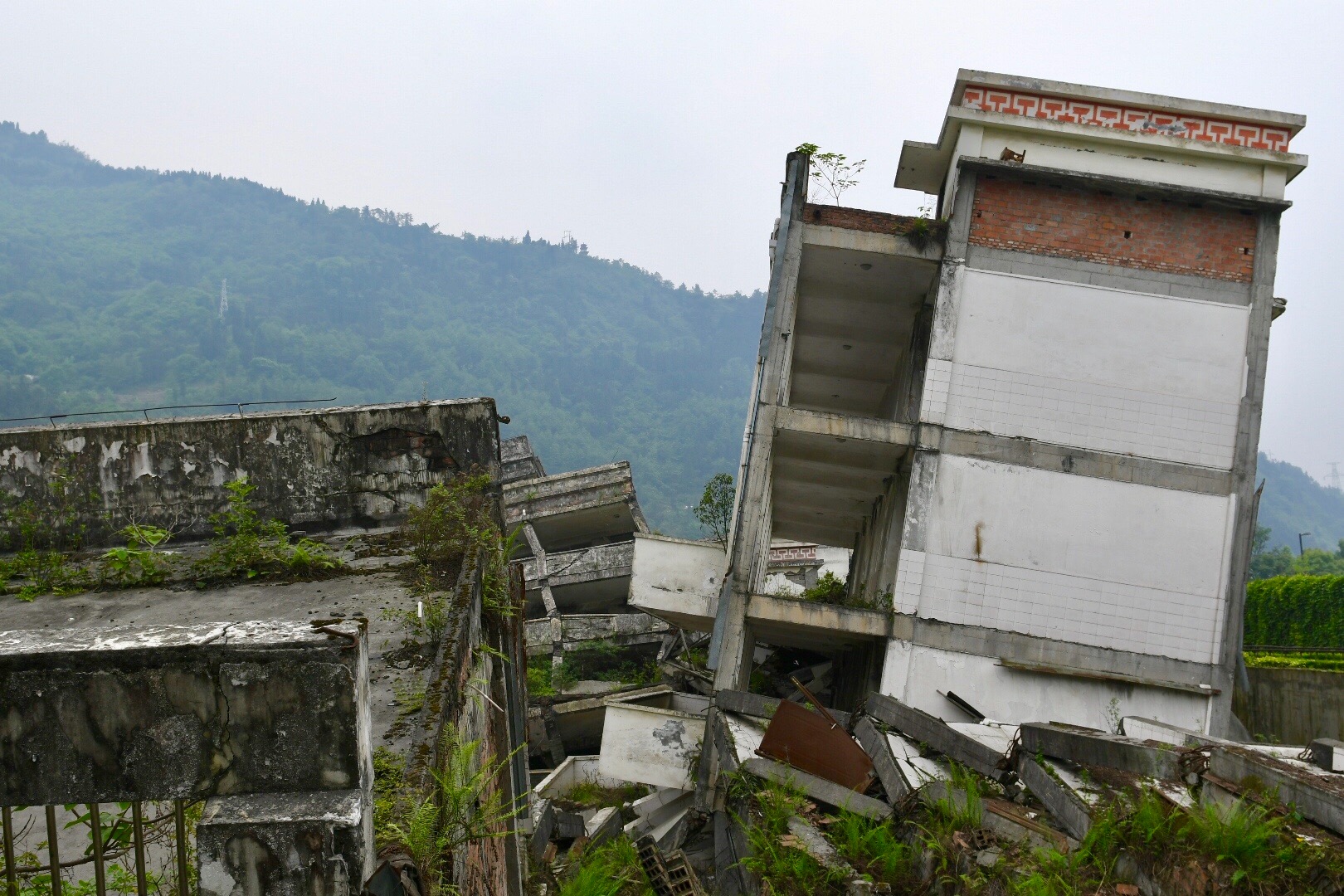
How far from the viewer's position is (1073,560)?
45.3ft

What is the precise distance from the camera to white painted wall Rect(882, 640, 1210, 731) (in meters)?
13.4

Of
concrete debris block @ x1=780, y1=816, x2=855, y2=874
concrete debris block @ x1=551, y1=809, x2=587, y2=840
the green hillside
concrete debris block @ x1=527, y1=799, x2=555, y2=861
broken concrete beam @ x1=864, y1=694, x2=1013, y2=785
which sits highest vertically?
broken concrete beam @ x1=864, y1=694, x2=1013, y2=785

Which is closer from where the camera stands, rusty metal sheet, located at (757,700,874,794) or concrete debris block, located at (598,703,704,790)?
rusty metal sheet, located at (757,700,874,794)

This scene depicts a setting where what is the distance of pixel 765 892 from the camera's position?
8641mm

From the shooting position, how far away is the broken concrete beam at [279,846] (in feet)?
9.81

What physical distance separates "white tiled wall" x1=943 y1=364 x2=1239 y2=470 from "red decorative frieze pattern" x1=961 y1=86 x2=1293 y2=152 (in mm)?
3648

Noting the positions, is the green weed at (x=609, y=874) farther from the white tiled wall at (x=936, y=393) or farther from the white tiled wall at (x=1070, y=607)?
the white tiled wall at (x=936, y=393)

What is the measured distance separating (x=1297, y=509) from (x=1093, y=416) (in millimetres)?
156189

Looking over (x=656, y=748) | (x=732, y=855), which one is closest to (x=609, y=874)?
(x=732, y=855)

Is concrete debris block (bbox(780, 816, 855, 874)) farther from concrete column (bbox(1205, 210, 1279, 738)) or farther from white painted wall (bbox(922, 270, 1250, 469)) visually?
concrete column (bbox(1205, 210, 1279, 738))

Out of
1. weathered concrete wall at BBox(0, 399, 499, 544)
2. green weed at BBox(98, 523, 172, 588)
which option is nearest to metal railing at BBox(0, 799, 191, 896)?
green weed at BBox(98, 523, 172, 588)

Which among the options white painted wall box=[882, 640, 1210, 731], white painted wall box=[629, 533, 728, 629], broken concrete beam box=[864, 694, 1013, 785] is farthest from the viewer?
white painted wall box=[629, 533, 728, 629]

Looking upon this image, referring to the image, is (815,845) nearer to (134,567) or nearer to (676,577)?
(134,567)

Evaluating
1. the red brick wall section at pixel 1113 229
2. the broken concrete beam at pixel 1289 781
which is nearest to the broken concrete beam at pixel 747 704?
the broken concrete beam at pixel 1289 781
